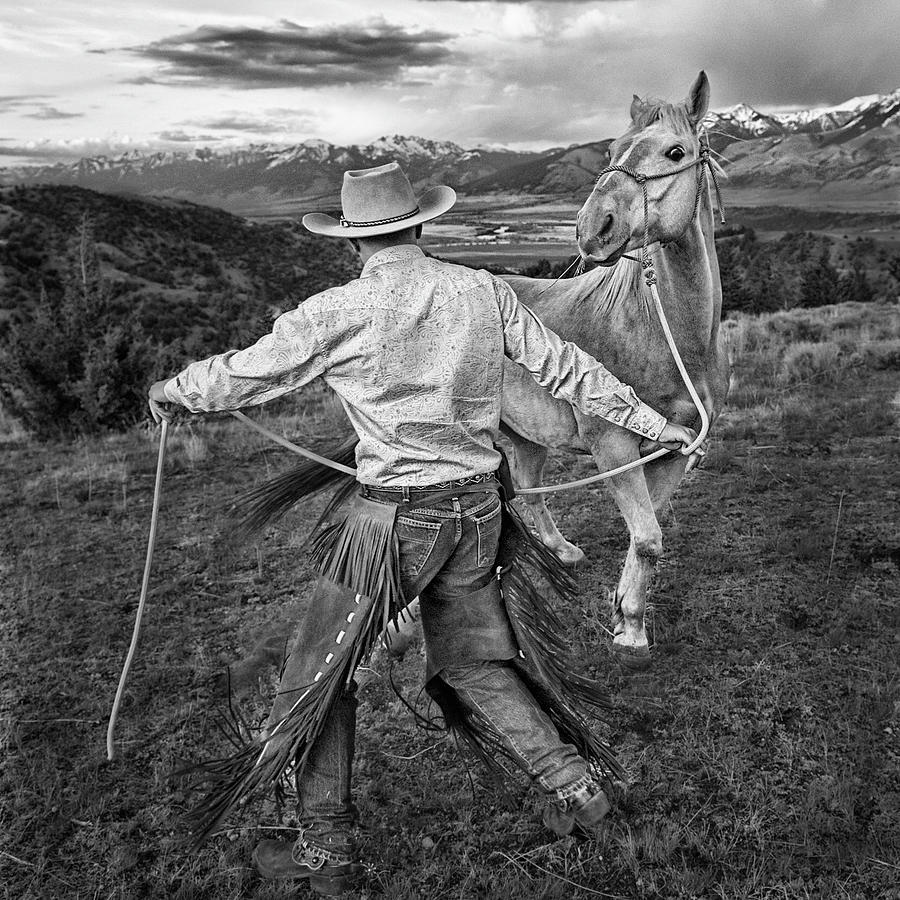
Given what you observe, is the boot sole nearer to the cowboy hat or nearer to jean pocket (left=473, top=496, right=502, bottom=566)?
jean pocket (left=473, top=496, right=502, bottom=566)

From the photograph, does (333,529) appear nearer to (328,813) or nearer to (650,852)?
(328,813)

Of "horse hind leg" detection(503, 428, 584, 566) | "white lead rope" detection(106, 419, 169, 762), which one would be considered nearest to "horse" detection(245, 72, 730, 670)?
"white lead rope" detection(106, 419, 169, 762)

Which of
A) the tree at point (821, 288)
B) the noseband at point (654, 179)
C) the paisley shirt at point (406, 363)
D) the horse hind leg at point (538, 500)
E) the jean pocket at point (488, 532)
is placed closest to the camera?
the paisley shirt at point (406, 363)

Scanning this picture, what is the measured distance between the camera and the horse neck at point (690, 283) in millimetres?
3842

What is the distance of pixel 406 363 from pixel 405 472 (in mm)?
374

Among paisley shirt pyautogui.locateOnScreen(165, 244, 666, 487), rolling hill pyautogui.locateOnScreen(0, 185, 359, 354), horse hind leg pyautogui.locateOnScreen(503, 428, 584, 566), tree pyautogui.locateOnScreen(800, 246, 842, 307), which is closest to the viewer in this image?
paisley shirt pyautogui.locateOnScreen(165, 244, 666, 487)

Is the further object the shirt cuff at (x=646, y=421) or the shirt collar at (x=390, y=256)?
the shirt cuff at (x=646, y=421)

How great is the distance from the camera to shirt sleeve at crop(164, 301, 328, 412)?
249 cm

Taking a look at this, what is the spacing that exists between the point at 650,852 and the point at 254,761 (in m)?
1.44

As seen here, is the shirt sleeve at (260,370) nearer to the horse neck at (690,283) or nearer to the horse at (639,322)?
the horse at (639,322)

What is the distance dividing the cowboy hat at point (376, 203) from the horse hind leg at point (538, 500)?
2804 millimetres

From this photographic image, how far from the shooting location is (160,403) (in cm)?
294

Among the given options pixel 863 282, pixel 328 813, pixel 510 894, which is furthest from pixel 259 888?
pixel 863 282

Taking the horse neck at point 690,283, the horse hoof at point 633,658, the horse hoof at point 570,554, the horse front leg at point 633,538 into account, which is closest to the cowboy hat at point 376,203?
the horse neck at point 690,283
